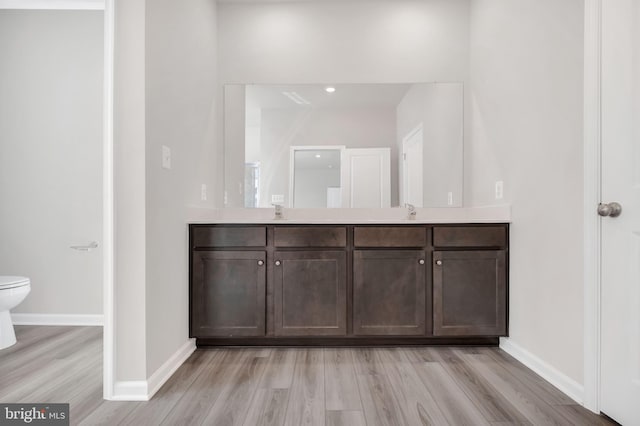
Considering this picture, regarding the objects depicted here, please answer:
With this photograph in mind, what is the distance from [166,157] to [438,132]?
208 cm

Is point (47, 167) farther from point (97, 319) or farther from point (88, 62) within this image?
point (97, 319)

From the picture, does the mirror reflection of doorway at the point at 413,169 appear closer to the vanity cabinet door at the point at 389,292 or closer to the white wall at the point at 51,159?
the vanity cabinet door at the point at 389,292

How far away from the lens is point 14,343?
2.47 metres

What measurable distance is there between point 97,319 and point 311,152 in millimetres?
2198

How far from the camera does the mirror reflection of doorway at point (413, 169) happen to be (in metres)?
2.93

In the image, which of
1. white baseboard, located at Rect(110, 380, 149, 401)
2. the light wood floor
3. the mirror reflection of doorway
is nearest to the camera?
the light wood floor

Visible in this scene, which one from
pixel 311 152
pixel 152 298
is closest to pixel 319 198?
pixel 311 152

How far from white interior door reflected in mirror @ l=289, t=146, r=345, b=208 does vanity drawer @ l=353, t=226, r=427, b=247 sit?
1.95 feet

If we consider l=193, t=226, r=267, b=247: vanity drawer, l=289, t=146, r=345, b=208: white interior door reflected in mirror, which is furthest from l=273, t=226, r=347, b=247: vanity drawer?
l=289, t=146, r=345, b=208: white interior door reflected in mirror

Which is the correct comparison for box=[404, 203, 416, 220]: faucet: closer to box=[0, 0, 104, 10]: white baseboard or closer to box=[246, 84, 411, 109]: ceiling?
box=[246, 84, 411, 109]: ceiling

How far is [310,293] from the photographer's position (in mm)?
2377

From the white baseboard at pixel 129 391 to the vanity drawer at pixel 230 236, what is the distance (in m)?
0.88

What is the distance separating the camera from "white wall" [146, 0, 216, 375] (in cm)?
182

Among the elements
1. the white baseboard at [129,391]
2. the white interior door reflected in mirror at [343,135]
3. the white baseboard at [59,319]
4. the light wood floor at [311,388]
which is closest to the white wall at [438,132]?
the white interior door reflected in mirror at [343,135]
